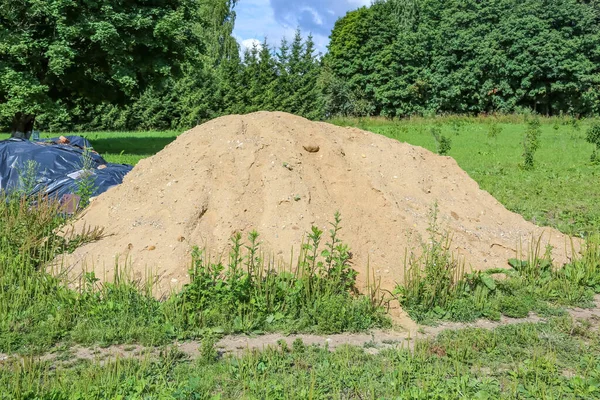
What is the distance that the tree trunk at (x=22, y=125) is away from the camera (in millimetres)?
18500

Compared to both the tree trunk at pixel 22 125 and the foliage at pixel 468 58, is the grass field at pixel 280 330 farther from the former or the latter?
the foliage at pixel 468 58

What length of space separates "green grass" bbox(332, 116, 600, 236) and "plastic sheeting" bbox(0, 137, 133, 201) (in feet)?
22.1

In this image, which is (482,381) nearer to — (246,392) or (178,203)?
(246,392)

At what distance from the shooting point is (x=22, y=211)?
20.6ft

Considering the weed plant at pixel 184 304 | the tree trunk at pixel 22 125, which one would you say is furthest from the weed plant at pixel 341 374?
the tree trunk at pixel 22 125

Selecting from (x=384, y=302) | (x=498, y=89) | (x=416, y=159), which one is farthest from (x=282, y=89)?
(x=384, y=302)

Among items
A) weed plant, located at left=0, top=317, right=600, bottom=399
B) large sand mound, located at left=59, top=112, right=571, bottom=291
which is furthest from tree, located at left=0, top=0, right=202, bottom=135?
weed plant, located at left=0, top=317, right=600, bottom=399

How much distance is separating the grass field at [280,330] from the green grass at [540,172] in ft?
10.3

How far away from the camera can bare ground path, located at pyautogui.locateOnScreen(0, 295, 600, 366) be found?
14.2ft

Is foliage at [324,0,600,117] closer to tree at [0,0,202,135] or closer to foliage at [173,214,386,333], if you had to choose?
tree at [0,0,202,135]

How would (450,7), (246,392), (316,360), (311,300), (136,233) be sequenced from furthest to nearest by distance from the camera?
(450,7) → (136,233) → (311,300) → (316,360) → (246,392)

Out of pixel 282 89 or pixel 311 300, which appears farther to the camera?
pixel 282 89

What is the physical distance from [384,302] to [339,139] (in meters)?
Result: 3.06

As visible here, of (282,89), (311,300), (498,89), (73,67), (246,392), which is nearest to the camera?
(246,392)
